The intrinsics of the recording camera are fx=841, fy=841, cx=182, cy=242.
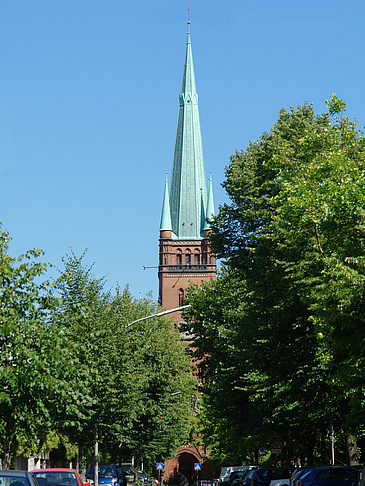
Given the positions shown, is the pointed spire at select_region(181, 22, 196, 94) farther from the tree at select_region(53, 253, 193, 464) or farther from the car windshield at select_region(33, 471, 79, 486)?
the car windshield at select_region(33, 471, 79, 486)

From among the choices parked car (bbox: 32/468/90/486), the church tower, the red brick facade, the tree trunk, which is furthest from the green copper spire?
parked car (bbox: 32/468/90/486)

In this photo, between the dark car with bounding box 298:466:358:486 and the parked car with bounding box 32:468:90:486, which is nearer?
the parked car with bounding box 32:468:90:486

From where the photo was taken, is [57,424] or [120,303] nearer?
[57,424]

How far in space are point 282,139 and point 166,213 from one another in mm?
88033

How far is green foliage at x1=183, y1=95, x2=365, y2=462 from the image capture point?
19225mm

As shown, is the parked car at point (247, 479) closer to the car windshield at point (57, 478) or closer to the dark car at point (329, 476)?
the dark car at point (329, 476)

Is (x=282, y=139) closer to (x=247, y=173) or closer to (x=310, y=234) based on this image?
(x=247, y=173)

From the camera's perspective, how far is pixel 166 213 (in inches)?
4756

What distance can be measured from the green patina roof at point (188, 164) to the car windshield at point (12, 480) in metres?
104

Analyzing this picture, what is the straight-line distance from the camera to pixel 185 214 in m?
122

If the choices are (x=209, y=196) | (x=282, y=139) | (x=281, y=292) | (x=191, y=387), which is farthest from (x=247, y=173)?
(x=209, y=196)

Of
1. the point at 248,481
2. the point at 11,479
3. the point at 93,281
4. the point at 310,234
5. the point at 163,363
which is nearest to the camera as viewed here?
the point at 11,479

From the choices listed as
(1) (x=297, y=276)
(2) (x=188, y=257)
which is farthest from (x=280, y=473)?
(2) (x=188, y=257)

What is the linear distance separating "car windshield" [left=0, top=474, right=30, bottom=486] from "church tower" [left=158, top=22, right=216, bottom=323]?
335 ft
